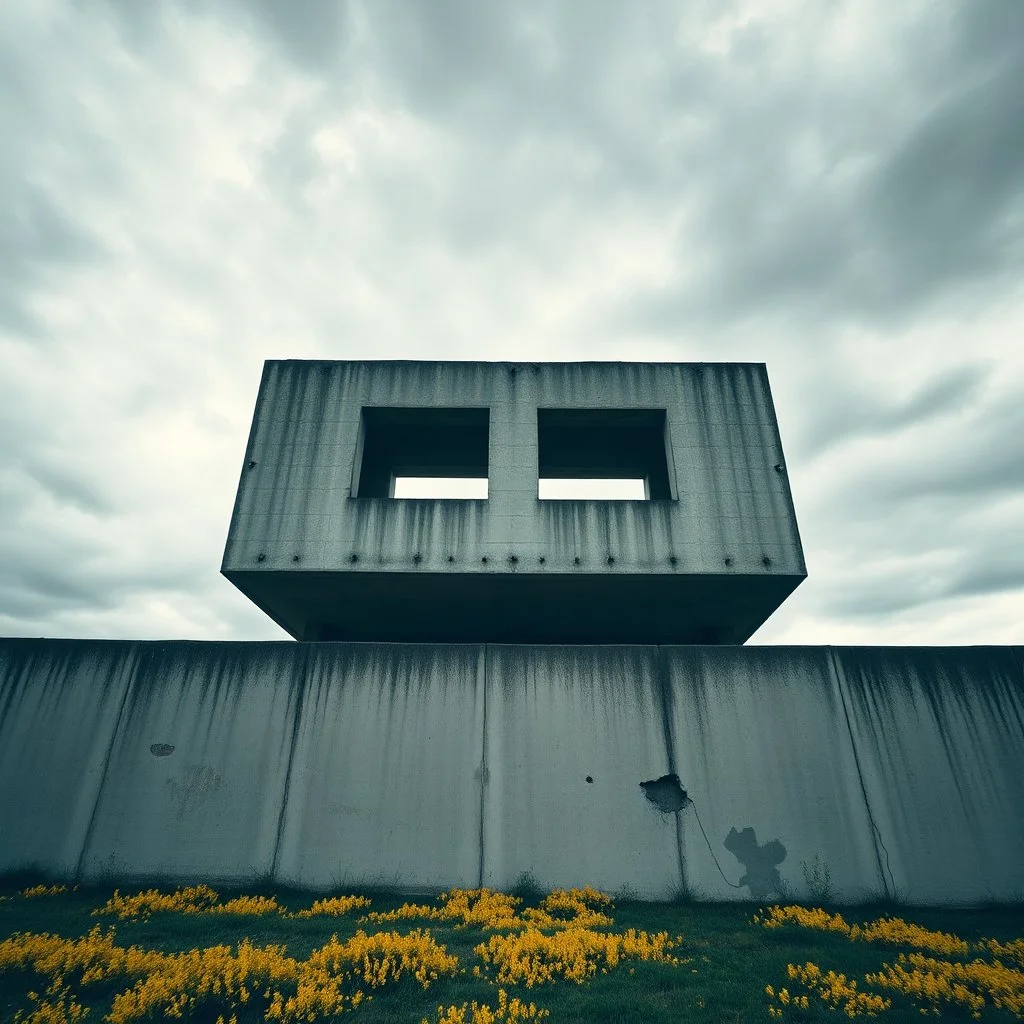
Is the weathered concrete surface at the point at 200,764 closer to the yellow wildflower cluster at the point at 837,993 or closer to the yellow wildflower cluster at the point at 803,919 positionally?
the yellow wildflower cluster at the point at 803,919

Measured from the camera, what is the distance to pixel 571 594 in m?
13.1

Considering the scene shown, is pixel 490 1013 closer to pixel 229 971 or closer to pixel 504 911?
pixel 229 971

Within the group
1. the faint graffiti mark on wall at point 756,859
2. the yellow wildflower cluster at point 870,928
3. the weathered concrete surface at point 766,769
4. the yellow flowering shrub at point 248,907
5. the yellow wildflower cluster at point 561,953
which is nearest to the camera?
the yellow wildflower cluster at point 561,953

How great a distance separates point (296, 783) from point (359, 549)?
4816mm

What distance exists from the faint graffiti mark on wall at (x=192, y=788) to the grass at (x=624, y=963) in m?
1.22

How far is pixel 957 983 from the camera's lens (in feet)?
17.9

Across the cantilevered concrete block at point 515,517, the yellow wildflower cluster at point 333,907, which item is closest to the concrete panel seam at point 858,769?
the cantilevered concrete block at point 515,517

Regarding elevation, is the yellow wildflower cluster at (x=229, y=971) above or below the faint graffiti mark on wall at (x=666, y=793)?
below

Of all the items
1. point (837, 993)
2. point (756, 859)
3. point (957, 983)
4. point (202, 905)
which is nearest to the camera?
point (837, 993)

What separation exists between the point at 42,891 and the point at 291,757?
143 inches

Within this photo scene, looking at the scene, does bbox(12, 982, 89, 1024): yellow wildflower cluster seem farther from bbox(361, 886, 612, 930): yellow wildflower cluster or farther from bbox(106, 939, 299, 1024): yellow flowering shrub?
bbox(361, 886, 612, 930): yellow wildflower cluster

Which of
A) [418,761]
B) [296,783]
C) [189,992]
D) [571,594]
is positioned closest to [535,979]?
[189,992]

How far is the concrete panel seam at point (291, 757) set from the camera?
8.95m

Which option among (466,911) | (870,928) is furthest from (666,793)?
(466,911)
